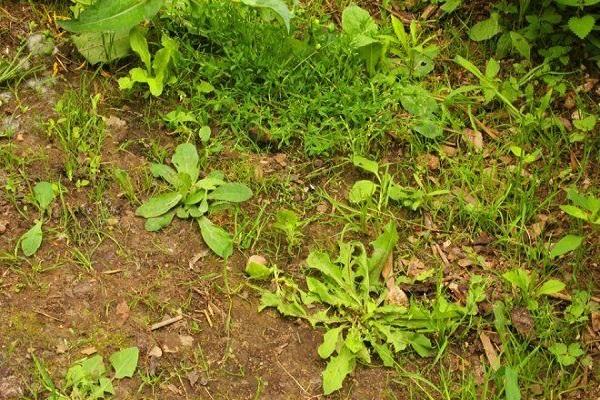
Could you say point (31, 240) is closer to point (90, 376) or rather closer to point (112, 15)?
point (90, 376)

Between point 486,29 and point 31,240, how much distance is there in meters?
2.34

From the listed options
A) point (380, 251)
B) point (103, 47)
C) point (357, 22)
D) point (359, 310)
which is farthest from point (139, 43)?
point (359, 310)

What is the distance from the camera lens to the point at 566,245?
3.06 m

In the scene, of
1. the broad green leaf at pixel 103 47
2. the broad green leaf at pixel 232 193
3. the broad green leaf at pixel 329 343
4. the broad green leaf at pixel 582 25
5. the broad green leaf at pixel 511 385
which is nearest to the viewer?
the broad green leaf at pixel 511 385

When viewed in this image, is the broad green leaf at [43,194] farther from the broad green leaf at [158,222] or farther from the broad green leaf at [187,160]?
the broad green leaf at [187,160]

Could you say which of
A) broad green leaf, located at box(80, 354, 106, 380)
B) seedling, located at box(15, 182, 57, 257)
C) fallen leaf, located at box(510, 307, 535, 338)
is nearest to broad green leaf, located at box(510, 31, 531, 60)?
fallen leaf, located at box(510, 307, 535, 338)

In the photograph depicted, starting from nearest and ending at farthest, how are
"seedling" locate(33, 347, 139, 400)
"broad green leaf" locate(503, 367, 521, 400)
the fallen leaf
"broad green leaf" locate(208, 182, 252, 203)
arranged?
"seedling" locate(33, 347, 139, 400) < "broad green leaf" locate(503, 367, 521, 400) < the fallen leaf < "broad green leaf" locate(208, 182, 252, 203)

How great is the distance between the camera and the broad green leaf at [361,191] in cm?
324

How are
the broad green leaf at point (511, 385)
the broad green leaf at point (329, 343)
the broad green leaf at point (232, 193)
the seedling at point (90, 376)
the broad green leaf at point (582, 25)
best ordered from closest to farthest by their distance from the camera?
the seedling at point (90, 376)
the broad green leaf at point (511, 385)
the broad green leaf at point (329, 343)
the broad green leaf at point (232, 193)
the broad green leaf at point (582, 25)

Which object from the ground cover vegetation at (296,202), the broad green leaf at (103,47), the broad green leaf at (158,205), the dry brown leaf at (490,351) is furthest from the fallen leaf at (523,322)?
the broad green leaf at (103,47)

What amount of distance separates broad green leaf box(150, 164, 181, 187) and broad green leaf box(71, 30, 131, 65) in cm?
59

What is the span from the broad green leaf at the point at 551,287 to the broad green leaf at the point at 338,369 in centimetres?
80

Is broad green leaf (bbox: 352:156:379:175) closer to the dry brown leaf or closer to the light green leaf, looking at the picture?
the dry brown leaf

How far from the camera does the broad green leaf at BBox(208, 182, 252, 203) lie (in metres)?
3.13
